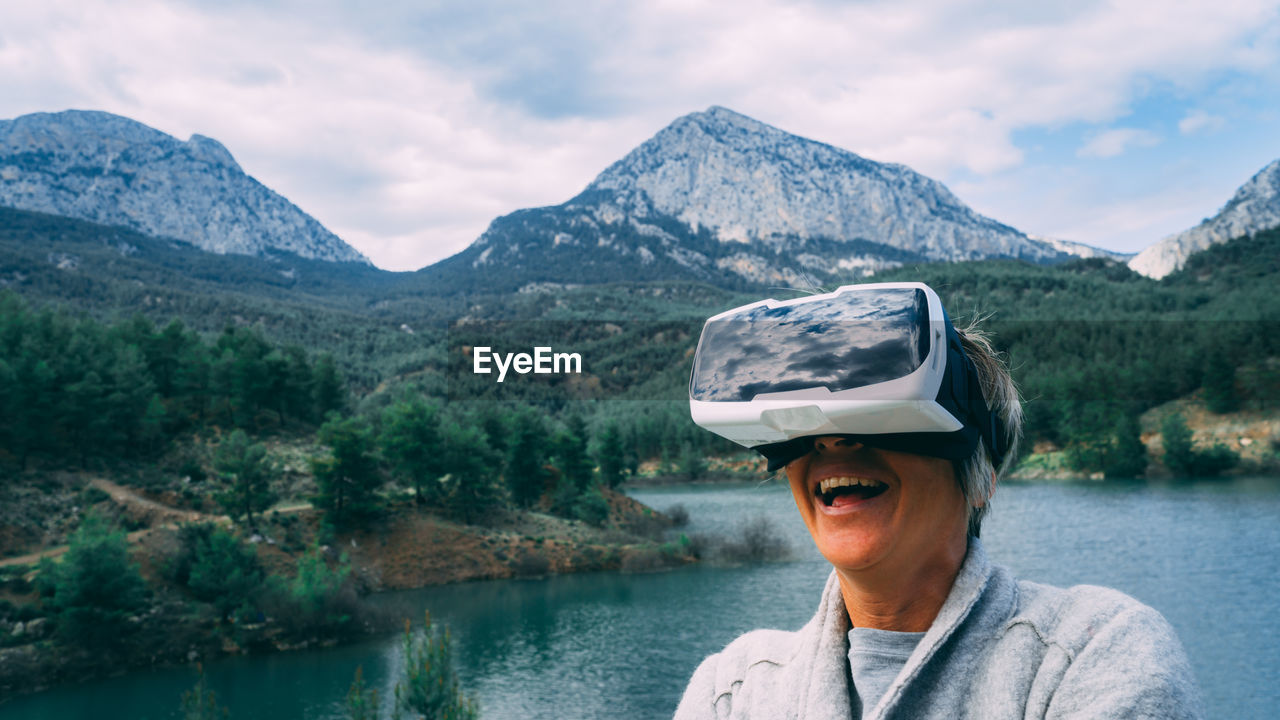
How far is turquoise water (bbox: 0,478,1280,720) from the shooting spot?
19.6 meters

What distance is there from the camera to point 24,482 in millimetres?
31641

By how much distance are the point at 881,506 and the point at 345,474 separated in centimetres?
3456

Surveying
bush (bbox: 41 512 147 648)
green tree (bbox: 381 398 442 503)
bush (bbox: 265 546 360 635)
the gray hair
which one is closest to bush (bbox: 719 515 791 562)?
green tree (bbox: 381 398 442 503)

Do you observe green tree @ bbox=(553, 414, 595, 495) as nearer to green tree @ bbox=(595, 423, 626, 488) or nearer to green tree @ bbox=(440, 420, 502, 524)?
green tree @ bbox=(595, 423, 626, 488)

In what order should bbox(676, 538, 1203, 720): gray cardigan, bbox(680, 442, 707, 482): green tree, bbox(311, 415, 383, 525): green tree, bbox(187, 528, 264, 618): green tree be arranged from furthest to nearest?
bbox(680, 442, 707, 482): green tree
bbox(311, 415, 383, 525): green tree
bbox(187, 528, 264, 618): green tree
bbox(676, 538, 1203, 720): gray cardigan

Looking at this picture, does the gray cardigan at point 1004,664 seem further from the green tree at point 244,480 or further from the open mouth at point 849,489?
the green tree at point 244,480

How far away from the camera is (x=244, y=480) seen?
100ft

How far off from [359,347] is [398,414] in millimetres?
64036

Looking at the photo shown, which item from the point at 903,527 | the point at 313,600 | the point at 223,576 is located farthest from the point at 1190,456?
the point at 903,527

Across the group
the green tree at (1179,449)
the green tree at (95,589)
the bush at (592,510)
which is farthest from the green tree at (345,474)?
the green tree at (1179,449)

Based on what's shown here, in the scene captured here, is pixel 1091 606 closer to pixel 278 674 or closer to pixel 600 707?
pixel 600 707

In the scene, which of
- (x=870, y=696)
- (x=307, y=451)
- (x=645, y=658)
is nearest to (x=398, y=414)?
(x=307, y=451)

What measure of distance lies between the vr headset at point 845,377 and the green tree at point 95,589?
2549 centimetres

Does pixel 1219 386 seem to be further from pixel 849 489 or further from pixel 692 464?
pixel 849 489
